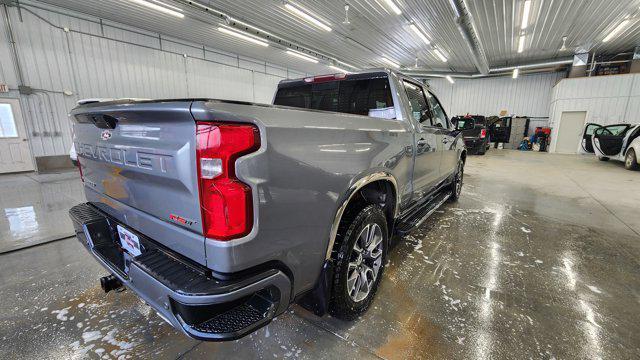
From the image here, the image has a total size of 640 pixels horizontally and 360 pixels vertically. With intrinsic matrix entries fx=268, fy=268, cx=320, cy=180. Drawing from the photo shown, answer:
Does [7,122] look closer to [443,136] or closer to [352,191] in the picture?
[352,191]

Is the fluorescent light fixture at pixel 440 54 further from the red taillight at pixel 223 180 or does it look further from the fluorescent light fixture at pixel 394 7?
the red taillight at pixel 223 180

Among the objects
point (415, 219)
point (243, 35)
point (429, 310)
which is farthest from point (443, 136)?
point (243, 35)

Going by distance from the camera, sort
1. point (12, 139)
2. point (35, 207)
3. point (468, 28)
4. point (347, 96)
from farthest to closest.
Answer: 1. point (468, 28)
2. point (12, 139)
3. point (35, 207)
4. point (347, 96)

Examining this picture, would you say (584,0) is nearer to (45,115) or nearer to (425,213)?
(425,213)

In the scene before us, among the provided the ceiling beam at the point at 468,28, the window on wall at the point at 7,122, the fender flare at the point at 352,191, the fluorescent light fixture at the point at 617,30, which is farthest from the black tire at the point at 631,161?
the window on wall at the point at 7,122

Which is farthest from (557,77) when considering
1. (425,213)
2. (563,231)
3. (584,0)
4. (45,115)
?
(45,115)

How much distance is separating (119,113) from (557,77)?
21190 mm

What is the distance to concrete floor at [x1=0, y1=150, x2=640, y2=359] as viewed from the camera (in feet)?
5.10

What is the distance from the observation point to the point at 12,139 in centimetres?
723

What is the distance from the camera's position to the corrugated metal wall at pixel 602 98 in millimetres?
12180

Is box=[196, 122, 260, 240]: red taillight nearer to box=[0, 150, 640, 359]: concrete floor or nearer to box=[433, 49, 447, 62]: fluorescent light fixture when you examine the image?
Answer: box=[0, 150, 640, 359]: concrete floor

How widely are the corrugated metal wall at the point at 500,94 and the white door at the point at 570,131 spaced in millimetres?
2493

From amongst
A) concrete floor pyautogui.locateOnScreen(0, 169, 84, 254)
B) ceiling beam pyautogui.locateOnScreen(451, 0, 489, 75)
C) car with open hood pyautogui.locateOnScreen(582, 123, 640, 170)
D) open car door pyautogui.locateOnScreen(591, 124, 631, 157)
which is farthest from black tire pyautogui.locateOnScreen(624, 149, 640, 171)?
concrete floor pyautogui.locateOnScreen(0, 169, 84, 254)

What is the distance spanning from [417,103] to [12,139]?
→ 10.3 m
